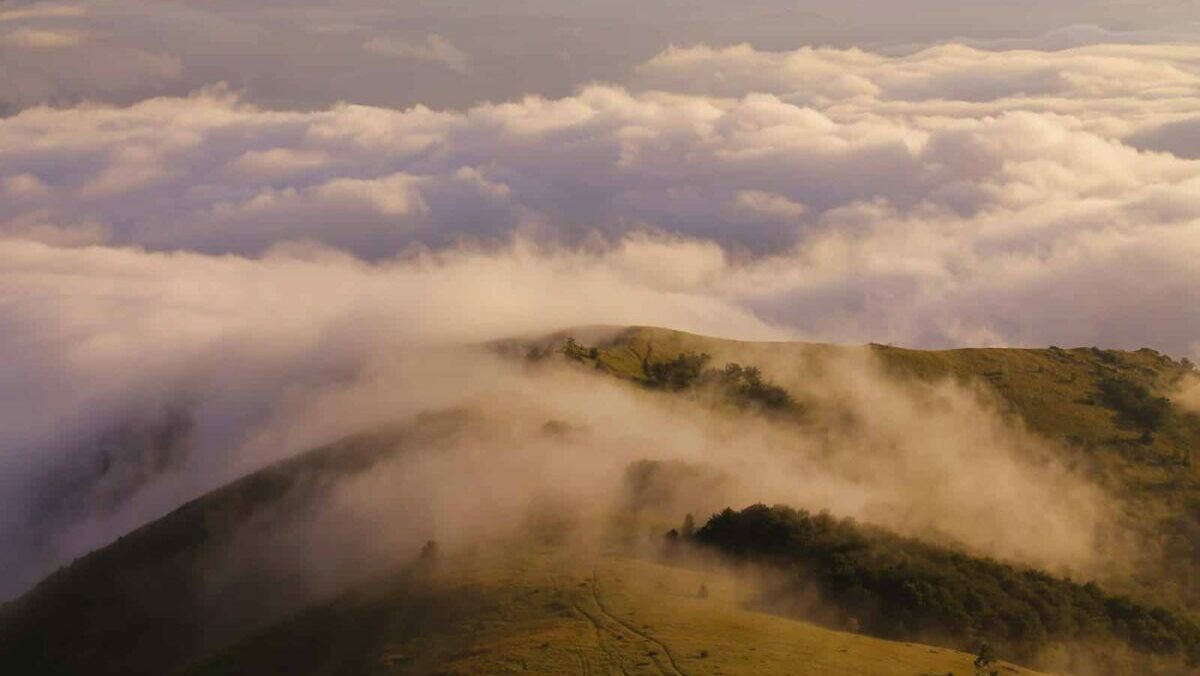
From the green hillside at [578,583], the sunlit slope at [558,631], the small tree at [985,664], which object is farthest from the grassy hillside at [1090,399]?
the sunlit slope at [558,631]

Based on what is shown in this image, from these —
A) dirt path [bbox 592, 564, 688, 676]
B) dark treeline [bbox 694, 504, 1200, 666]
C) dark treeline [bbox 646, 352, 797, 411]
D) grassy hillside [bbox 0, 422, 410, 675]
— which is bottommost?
grassy hillside [bbox 0, 422, 410, 675]

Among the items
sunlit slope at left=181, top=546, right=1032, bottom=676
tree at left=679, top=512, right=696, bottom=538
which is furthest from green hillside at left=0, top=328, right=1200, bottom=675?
tree at left=679, top=512, right=696, bottom=538

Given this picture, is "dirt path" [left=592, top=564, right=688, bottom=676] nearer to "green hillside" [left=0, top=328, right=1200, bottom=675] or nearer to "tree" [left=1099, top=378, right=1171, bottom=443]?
"green hillside" [left=0, top=328, right=1200, bottom=675]

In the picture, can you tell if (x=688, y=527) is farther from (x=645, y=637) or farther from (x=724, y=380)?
(x=724, y=380)

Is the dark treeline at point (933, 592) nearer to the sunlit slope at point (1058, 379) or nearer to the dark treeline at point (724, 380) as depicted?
the sunlit slope at point (1058, 379)

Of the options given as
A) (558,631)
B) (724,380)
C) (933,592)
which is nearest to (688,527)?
(933,592)

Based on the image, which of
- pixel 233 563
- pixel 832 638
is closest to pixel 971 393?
pixel 832 638
